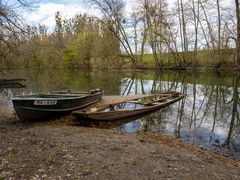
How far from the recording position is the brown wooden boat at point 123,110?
464 inches

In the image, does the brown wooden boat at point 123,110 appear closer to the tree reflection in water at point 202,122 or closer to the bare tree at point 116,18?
the tree reflection in water at point 202,122

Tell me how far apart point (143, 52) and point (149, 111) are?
4058 centimetres

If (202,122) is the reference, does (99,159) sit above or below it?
above

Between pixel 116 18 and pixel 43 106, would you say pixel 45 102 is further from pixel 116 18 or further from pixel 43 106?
pixel 116 18

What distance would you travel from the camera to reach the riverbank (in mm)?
5691

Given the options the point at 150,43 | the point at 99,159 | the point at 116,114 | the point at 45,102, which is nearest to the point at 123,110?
the point at 116,114

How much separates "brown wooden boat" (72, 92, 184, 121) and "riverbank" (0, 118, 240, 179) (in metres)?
2.60

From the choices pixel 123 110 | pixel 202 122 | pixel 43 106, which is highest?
pixel 43 106

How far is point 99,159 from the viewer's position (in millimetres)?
6504

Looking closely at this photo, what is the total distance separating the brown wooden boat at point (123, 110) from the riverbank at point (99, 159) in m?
2.60

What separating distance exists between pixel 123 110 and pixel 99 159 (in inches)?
259

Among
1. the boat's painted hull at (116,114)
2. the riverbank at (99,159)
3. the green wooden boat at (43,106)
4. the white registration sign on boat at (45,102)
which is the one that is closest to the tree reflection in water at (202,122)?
the boat's painted hull at (116,114)

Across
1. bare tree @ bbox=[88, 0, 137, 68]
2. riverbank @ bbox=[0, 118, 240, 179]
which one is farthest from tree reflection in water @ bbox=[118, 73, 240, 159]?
bare tree @ bbox=[88, 0, 137, 68]

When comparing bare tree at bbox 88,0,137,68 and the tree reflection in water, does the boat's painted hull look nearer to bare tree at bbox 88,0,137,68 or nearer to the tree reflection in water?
the tree reflection in water
